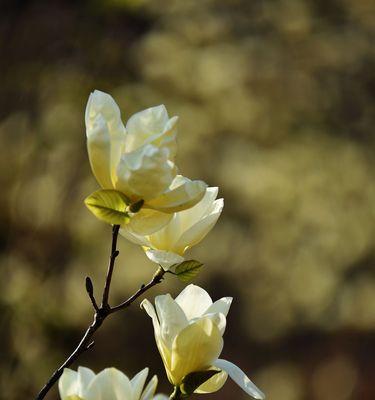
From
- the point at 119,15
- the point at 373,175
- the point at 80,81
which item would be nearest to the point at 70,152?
the point at 80,81

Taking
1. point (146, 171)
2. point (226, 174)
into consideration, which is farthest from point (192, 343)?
point (226, 174)

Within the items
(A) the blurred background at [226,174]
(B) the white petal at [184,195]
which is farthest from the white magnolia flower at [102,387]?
(A) the blurred background at [226,174]

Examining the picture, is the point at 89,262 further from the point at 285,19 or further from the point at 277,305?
the point at 285,19

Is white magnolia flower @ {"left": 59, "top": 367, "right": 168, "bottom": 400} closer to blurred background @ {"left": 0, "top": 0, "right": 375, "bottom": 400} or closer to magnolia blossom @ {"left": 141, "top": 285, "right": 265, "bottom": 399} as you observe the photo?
magnolia blossom @ {"left": 141, "top": 285, "right": 265, "bottom": 399}

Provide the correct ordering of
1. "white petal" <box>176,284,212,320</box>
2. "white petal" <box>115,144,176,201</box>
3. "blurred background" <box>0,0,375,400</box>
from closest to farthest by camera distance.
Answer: "white petal" <box>115,144,176,201</box>, "white petal" <box>176,284,212,320</box>, "blurred background" <box>0,0,375,400</box>

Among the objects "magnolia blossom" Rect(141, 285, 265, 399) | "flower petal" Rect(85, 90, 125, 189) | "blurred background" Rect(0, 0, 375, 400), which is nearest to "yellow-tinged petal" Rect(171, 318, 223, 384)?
"magnolia blossom" Rect(141, 285, 265, 399)

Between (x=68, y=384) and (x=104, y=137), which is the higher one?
(x=104, y=137)

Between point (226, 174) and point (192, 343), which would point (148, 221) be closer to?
point (192, 343)
